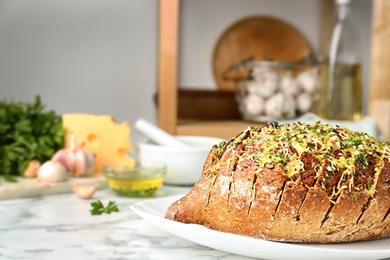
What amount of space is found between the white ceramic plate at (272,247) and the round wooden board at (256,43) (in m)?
2.09

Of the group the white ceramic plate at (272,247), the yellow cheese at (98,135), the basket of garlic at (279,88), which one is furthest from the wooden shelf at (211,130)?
the white ceramic plate at (272,247)

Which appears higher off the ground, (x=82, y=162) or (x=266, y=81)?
(x=266, y=81)

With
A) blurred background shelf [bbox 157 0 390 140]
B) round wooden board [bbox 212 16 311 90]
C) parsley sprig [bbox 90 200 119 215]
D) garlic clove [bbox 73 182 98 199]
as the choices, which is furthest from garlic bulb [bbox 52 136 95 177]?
round wooden board [bbox 212 16 311 90]

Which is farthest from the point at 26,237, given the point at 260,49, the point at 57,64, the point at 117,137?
the point at 260,49

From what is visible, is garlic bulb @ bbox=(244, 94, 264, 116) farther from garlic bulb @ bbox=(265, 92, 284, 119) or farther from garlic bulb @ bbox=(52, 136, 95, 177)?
garlic bulb @ bbox=(52, 136, 95, 177)

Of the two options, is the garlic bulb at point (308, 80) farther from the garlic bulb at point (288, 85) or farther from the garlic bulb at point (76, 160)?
the garlic bulb at point (76, 160)

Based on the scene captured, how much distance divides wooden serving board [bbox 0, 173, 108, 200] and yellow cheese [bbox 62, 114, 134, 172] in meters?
0.15

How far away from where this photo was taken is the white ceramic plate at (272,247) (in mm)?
874

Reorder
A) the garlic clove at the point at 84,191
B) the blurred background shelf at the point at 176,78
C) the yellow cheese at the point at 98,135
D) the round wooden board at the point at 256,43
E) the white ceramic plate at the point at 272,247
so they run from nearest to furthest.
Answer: the white ceramic plate at the point at 272,247 → the garlic clove at the point at 84,191 → the yellow cheese at the point at 98,135 → the blurred background shelf at the point at 176,78 → the round wooden board at the point at 256,43

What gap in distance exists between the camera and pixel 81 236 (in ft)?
3.51

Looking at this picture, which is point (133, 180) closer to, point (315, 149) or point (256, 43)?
point (315, 149)

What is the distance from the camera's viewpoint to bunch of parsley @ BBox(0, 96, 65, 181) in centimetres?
156

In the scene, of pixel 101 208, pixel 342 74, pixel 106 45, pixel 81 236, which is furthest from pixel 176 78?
pixel 81 236

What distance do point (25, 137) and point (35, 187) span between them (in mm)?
218
